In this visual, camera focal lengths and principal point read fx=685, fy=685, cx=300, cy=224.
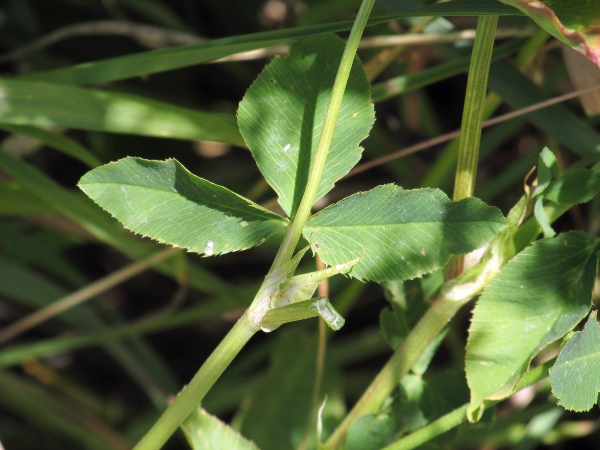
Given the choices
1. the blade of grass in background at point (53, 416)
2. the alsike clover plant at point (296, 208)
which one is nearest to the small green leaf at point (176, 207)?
the alsike clover plant at point (296, 208)

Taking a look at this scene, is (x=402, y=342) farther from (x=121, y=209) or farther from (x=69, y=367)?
(x=69, y=367)

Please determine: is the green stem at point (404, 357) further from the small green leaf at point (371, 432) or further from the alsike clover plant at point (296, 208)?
the alsike clover plant at point (296, 208)

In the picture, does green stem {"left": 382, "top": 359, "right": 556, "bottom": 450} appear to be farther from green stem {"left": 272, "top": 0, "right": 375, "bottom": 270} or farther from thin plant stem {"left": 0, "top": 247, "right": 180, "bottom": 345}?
thin plant stem {"left": 0, "top": 247, "right": 180, "bottom": 345}

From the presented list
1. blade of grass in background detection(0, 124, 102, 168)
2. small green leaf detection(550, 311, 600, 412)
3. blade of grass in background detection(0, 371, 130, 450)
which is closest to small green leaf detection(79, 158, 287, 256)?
small green leaf detection(550, 311, 600, 412)

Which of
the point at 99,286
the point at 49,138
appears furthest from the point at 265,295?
the point at 99,286

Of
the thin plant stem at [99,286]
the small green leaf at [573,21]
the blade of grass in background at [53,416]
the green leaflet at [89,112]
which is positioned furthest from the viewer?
the blade of grass in background at [53,416]

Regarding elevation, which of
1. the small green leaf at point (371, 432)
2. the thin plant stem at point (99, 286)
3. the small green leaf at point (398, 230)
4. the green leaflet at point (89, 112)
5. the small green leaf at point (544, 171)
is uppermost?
the green leaflet at point (89, 112)

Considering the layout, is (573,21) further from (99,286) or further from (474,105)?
(99,286)
